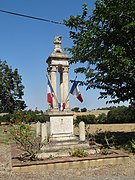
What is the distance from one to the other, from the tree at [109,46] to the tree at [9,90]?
102ft

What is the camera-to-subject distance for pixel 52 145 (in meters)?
8.62

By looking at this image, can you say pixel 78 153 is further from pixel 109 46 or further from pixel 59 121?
pixel 109 46

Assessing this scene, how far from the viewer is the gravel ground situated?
615 cm

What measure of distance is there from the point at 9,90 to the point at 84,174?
1400 inches

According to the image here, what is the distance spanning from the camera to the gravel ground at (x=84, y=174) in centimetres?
615

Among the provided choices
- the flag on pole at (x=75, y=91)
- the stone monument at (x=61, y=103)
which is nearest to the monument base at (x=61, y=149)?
the stone monument at (x=61, y=103)

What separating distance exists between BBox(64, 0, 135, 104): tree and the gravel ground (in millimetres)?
3362

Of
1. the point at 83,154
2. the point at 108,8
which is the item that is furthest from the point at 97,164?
the point at 108,8

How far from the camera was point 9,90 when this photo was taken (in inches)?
1586

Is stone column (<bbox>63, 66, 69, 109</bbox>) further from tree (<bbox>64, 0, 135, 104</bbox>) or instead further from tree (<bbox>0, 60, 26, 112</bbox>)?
tree (<bbox>0, 60, 26, 112</bbox>)

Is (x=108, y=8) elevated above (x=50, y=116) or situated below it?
above

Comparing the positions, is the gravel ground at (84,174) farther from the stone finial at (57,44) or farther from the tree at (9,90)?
the tree at (9,90)

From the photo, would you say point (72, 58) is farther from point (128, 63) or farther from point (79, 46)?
point (128, 63)

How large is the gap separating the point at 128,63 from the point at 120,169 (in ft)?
11.6
